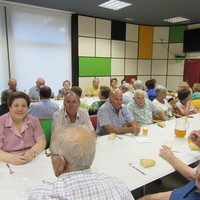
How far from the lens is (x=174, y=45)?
26.4ft

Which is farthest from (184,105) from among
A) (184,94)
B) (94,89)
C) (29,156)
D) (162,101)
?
(29,156)

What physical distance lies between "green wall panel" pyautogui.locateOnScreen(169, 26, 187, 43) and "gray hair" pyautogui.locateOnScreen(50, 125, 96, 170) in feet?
26.7

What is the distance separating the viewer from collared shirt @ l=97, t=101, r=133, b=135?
104 inches

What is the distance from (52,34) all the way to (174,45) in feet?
16.4

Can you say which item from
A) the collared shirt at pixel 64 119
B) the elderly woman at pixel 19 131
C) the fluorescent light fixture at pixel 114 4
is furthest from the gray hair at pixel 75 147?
the fluorescent light fixture at pixel 114 4

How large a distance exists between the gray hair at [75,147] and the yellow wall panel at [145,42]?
7.62 m

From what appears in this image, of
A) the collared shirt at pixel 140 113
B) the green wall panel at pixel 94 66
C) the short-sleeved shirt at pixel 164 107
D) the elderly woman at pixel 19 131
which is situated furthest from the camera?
the green wall panel at pixel 94 66

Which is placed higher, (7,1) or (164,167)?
(7,1)

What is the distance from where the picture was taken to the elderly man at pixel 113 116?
104 inches

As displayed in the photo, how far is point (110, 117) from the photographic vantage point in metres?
2.73

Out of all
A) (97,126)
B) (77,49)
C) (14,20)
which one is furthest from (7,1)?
(97,126)

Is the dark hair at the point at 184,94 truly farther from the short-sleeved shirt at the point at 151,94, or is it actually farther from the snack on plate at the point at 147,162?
the snack on plate at the point at 147,162

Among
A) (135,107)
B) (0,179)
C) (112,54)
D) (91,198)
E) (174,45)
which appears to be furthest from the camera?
(174,45)

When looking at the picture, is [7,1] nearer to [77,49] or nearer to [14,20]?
[14,20]
